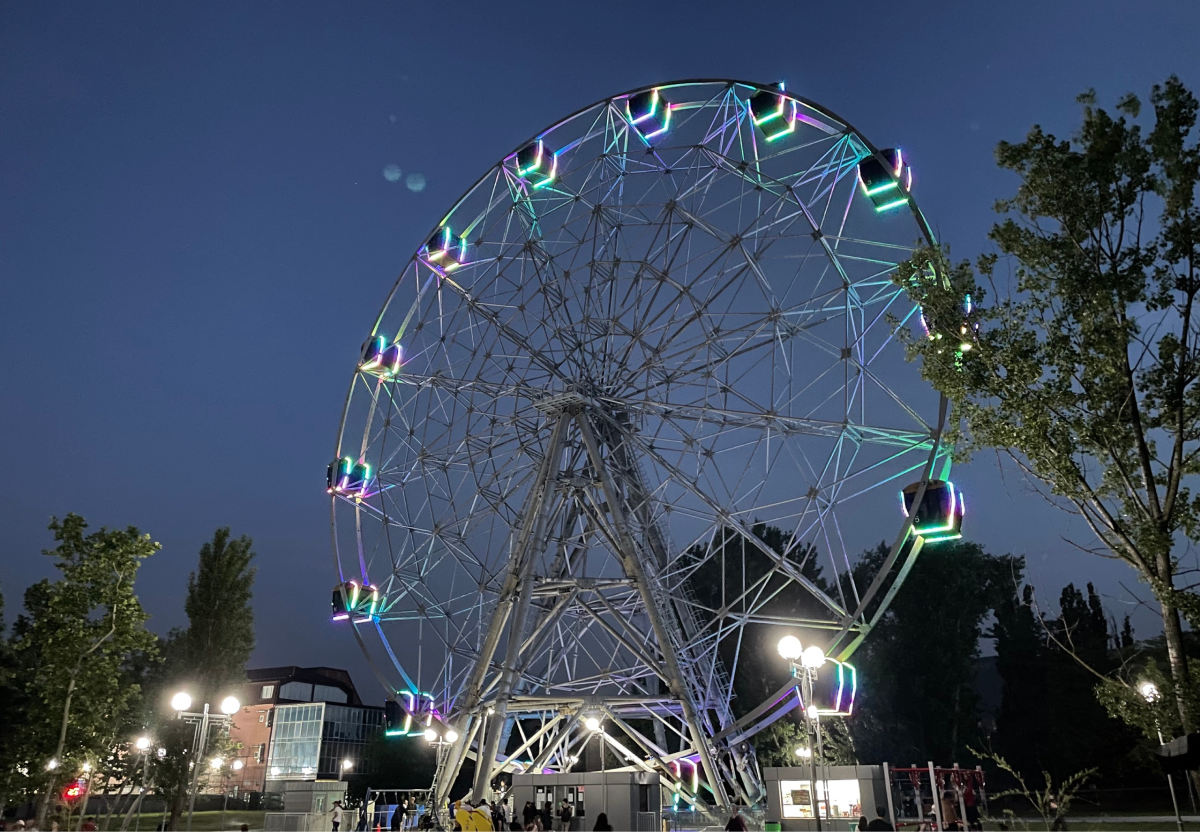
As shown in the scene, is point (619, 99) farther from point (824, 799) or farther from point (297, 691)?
point (297, 691)

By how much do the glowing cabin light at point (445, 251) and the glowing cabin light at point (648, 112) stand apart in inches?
274

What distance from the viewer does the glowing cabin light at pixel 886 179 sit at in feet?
58.9

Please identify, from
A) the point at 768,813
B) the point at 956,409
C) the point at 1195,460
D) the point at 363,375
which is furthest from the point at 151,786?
the point at 1195,460

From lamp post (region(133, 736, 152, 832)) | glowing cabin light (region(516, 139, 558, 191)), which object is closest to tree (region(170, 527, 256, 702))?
lamp post (region(133, 736, 152, 832))

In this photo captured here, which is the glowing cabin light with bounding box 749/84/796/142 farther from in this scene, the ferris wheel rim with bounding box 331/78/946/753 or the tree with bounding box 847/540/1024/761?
the tree with bounding box 847/540/1024/761

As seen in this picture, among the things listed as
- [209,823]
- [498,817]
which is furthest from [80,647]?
[209,823]

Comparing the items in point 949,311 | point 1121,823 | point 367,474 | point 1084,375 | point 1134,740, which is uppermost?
point 367,474

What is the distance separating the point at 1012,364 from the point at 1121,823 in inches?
862

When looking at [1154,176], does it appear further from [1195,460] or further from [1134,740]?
[1134,740]

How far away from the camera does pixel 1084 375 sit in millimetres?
9492

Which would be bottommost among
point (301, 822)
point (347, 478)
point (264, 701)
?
point (301, 822)

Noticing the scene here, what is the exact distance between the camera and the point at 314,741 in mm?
63125

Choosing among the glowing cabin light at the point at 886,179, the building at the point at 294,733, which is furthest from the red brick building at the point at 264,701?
the glowing cabin light at the point at 886,179

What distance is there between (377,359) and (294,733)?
50743 millimetres
